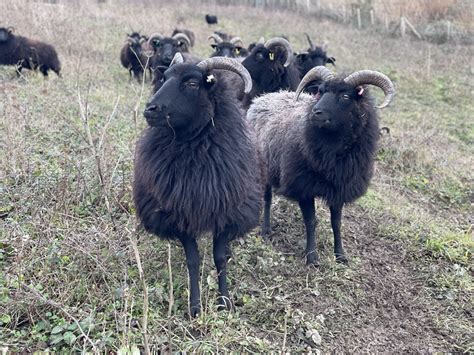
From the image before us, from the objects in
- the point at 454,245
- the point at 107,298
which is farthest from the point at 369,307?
the point at 107,298

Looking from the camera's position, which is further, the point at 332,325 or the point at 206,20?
the point at 206,20

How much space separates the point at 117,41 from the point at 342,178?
12716 mm

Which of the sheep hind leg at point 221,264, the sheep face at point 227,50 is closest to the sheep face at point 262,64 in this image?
the sheep face at point 227,50

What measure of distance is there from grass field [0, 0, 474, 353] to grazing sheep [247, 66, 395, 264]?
558mm

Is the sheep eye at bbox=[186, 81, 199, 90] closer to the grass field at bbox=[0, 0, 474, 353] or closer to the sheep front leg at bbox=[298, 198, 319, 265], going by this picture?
the grass field at bbox=[0, 0, 474, 353]

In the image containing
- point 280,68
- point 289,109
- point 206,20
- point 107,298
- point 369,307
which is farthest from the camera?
point 206,20

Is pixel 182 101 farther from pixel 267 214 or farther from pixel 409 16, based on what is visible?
pixel 409 16

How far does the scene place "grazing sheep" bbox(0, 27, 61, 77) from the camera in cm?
1044

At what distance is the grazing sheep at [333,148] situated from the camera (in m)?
4.34

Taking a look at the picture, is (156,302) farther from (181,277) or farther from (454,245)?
(454,245)

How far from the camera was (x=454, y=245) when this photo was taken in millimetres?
5137

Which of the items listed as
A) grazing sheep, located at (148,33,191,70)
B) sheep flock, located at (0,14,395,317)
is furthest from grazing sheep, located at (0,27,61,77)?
sheep flock, located at (0,14,395,317)

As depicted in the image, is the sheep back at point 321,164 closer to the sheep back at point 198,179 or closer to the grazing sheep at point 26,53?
the sheep back at point 198,179

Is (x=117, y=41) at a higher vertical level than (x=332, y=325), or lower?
higher
